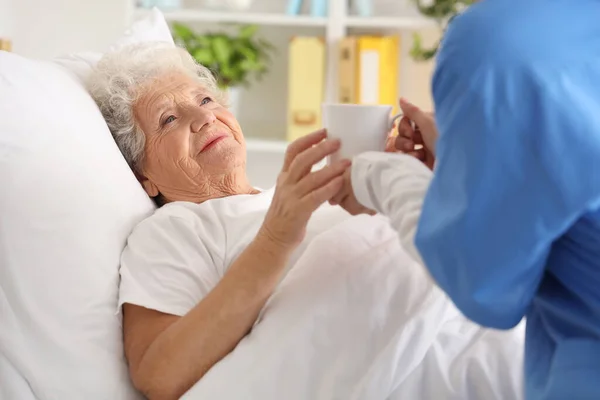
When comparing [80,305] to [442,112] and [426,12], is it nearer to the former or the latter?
[442,112]

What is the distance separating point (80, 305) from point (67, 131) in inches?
13.1

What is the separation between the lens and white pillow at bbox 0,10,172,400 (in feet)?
3.95

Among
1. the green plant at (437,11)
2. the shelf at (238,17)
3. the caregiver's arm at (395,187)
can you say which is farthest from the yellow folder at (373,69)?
the caregiver's arm at (395,187)

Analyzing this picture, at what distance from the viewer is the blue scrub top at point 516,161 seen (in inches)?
26.4

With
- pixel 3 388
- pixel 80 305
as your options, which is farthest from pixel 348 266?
pixel 3 388

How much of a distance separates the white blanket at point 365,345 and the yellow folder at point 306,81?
2.15 m

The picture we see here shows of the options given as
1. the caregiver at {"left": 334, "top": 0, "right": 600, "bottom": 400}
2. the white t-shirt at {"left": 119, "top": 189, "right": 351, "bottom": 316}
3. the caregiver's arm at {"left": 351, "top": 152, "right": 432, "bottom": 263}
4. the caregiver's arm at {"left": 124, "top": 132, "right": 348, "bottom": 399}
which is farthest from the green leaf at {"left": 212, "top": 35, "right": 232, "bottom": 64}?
the caregiver at {"left": 334, "top": 0, "right": 600, "bottom": 400}

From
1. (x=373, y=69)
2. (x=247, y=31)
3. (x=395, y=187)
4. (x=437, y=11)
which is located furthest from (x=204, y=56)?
(x=395, y=187)

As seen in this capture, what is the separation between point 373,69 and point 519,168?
2.64 metres

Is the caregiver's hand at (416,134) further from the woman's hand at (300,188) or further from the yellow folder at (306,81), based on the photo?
the yellow folder at (306,81)

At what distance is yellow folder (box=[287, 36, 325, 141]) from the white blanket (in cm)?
215

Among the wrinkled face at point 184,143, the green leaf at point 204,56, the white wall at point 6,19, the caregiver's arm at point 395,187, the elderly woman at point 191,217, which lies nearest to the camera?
the caregiver's arm at point 395,187

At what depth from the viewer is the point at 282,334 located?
1140 mm

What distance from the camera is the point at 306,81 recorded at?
10.9 feet
